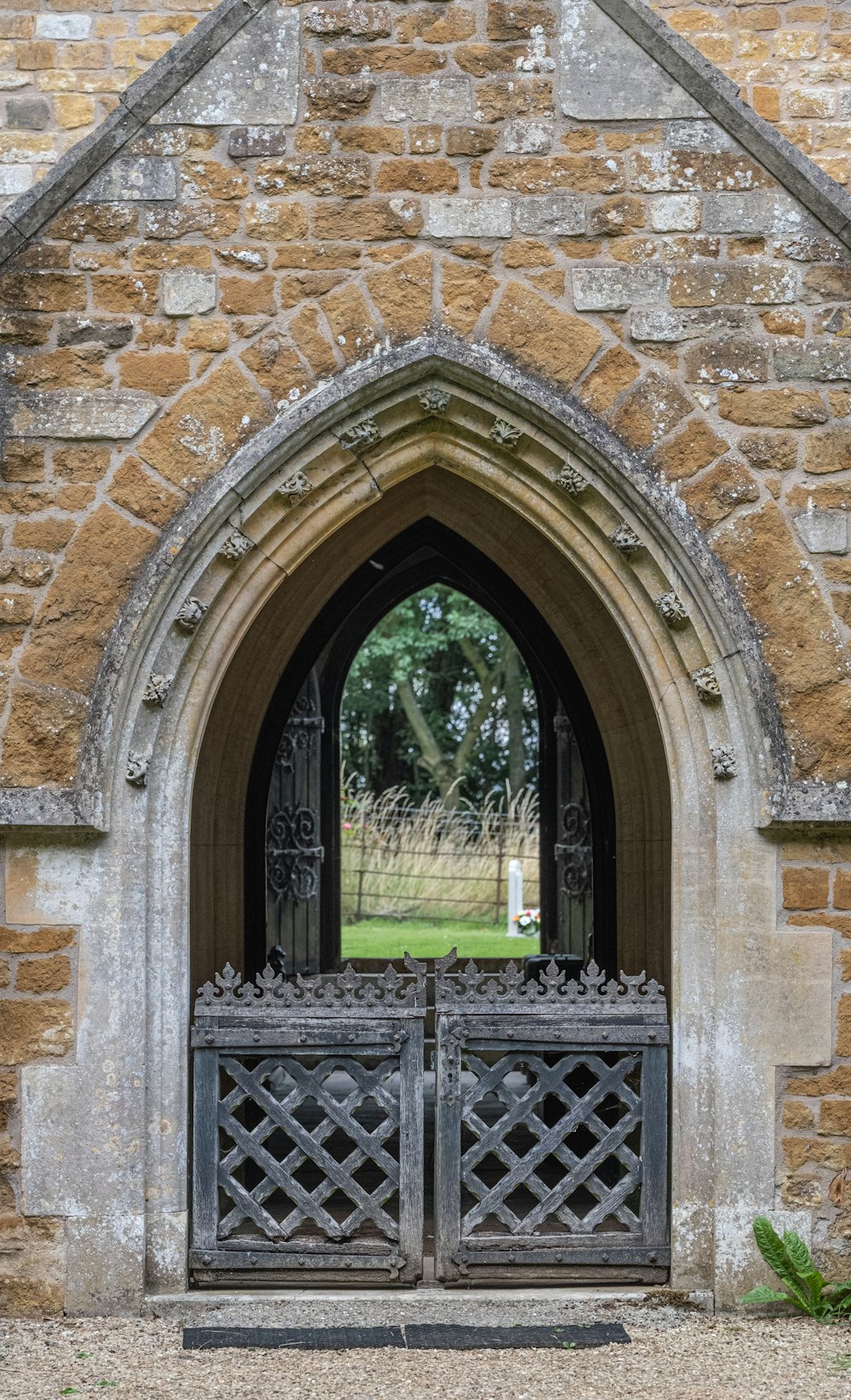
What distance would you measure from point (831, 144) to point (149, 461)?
3791 mm

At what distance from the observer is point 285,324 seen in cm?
464

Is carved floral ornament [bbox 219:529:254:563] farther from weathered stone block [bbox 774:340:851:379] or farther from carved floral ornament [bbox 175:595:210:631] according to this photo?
weathered stone block [bbox 774:340:851:379]

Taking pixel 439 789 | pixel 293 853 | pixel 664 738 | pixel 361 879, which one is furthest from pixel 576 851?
pixel 439 789

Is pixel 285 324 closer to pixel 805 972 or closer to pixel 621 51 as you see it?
pixel 621 51

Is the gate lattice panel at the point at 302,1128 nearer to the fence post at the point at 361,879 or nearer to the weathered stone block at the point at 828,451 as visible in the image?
the weathered stone block at the point at 828,451

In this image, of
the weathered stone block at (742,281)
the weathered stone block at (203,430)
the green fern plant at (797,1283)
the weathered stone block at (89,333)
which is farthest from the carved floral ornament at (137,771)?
the green fern plant at (797,1283)

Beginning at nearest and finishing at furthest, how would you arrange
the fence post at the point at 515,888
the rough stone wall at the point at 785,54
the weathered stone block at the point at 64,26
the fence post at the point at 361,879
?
the rough stone wall at the point at 785,54, the weathered stone block at the point at 64,26, the fence post at the point at 515,888, the fence post at the point at 361,879

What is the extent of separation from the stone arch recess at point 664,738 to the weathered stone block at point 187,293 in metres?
0.49

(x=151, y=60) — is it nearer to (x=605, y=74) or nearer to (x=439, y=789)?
(x=605, y=74)

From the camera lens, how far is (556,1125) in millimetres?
4715

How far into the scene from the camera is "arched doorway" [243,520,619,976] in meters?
6.55

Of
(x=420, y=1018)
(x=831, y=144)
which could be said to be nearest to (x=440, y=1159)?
(x=420, y=1018)

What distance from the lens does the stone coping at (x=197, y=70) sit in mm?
4598

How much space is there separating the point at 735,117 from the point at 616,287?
2.22ft
